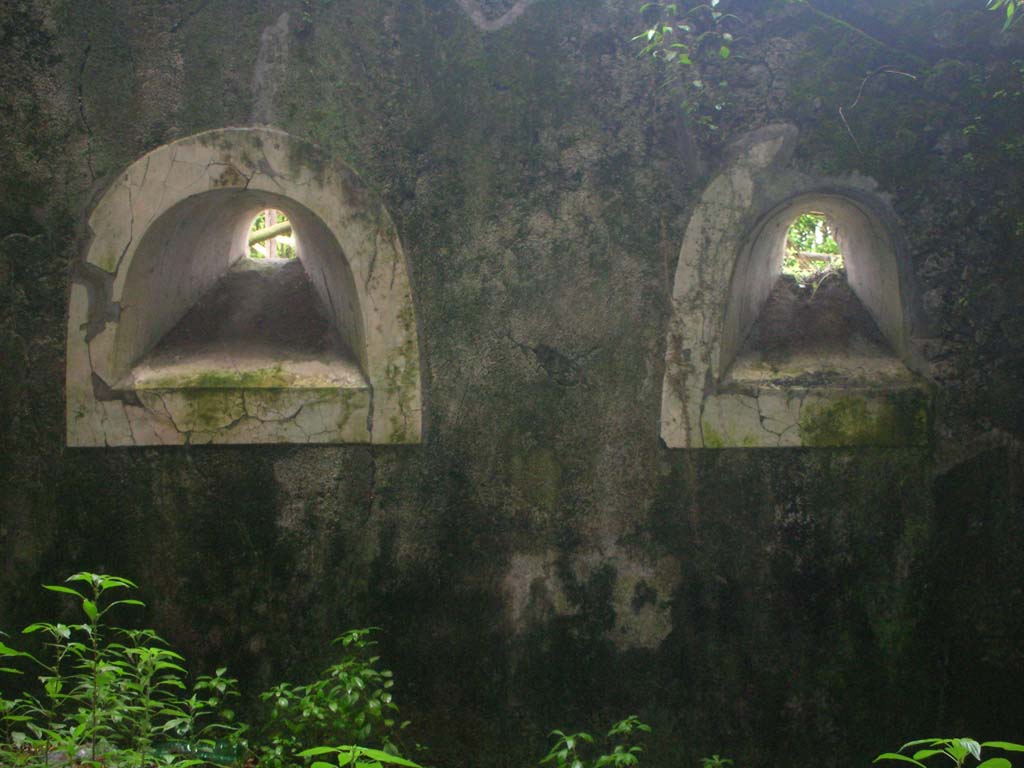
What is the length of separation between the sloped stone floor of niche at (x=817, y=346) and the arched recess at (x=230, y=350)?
1279 mm

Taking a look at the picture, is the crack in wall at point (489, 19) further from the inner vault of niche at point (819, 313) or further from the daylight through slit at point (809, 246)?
the daylight through slit at point (809, 246)

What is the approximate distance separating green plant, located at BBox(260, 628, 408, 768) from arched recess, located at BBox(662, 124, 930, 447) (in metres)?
1.32

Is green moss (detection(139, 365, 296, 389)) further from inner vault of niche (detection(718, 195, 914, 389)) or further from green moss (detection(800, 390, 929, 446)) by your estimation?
green moss (detection(800, 390, 929, 446))

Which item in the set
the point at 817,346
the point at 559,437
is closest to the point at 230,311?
the point at 559,437

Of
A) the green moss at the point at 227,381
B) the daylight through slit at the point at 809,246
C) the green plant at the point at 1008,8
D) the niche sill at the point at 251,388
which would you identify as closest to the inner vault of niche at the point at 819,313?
the green plant at the point at 1008,8

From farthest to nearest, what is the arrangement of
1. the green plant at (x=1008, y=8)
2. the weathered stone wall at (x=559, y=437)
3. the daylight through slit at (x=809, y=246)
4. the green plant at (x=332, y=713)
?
1. the daylight through slit at (x=809, y=246)
2. the weathered stone wall at (x=559, y=437)
3. the green plant at (x=1008, y=8)
4. the green plant at (x=332, y=713)

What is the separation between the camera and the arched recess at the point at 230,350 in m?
3.12

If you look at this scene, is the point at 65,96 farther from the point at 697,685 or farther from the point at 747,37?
the point at 697,685

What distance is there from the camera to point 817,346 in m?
3.46

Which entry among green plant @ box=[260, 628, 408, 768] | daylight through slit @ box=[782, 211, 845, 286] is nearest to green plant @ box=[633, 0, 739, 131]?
green plant @ box=[260, 628, 408, 768]

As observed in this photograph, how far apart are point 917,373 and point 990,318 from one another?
1.04ft

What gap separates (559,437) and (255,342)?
1.23 metres

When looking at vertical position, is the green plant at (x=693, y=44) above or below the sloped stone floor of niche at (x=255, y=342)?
above

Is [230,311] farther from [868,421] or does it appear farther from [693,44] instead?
[868,421]
